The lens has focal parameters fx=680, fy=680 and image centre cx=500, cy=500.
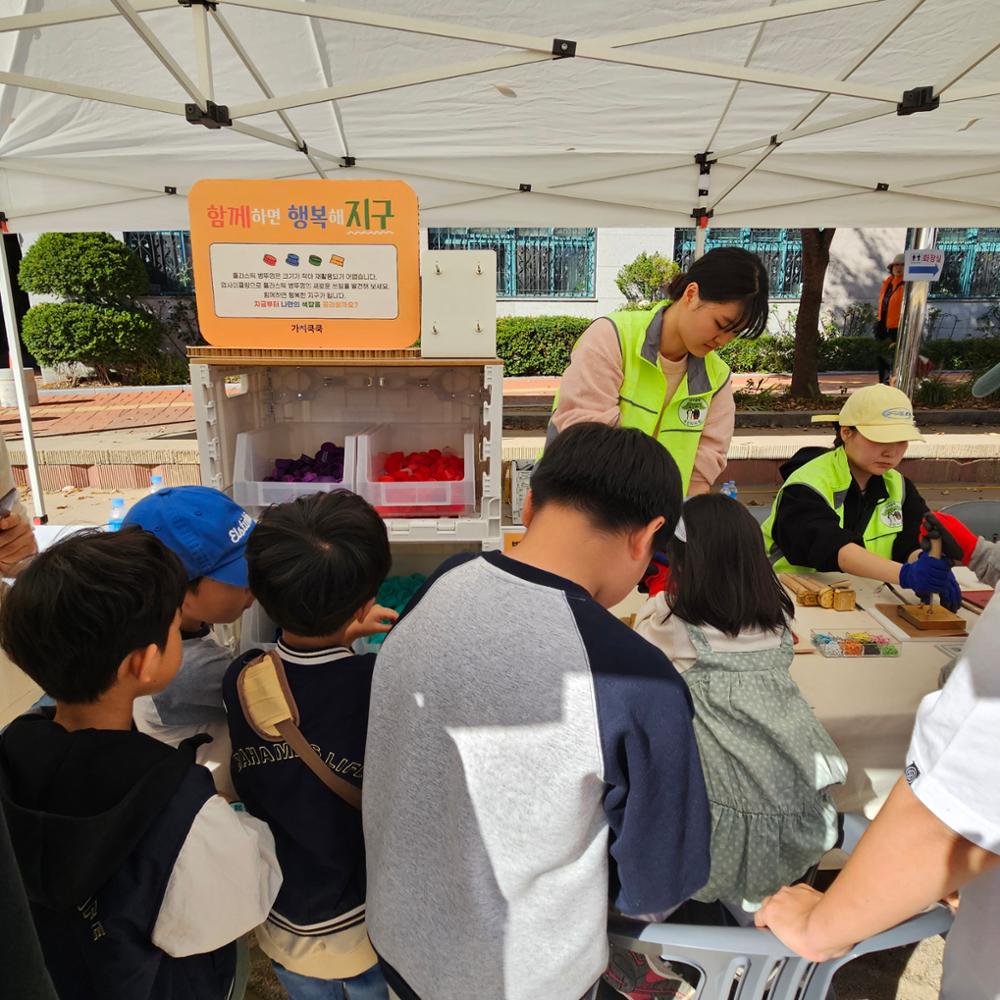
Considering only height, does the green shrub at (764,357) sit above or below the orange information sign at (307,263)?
below

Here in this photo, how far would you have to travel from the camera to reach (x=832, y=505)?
250cm

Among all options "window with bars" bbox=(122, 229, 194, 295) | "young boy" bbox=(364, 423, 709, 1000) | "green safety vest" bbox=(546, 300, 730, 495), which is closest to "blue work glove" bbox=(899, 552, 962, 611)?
"green safety vest" bbox=(546, 300, 730, 495)

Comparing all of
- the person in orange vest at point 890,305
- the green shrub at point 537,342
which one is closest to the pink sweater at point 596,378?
the person in orange vest at point 890,305

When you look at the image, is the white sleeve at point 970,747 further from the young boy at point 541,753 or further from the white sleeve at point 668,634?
the white sleeve at point 668,634

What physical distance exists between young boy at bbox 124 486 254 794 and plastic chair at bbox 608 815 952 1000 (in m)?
0.98

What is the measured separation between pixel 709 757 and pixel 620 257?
12603 millimetres

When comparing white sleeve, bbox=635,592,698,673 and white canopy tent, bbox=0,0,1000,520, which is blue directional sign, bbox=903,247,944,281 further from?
white sleeve, bbox=635,592,698,673

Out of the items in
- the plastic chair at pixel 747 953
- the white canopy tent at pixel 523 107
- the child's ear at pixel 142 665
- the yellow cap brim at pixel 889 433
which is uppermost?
the white canopy tent at pixel 523 107

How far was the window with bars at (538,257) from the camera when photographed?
509 inches

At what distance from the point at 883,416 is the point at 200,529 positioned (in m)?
2.18

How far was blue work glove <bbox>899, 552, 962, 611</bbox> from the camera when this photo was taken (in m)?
2.14

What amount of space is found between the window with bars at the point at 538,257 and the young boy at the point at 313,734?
12207 millimetres

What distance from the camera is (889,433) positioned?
2318mm

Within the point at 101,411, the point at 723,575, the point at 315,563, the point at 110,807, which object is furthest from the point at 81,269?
the point at 723,575
